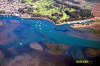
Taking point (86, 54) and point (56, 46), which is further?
point (56, 46)

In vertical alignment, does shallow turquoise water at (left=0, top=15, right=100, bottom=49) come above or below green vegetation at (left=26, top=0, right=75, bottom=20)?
below

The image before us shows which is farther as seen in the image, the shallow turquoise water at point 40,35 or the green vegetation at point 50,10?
the green vegetation at point 50,10

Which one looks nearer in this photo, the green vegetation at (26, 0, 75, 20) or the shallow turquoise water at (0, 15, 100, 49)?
the shallow turquoise water at (0, 15, 100, 49)

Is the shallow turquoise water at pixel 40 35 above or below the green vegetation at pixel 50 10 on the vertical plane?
below

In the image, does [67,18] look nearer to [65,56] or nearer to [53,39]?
[53,39]

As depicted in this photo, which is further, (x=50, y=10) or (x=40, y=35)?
(x=50, y=10)

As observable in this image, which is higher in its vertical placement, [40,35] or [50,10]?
[50,10]

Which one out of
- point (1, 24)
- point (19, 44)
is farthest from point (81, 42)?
point (1, 24)

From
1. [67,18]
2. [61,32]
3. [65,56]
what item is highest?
[67,18]
